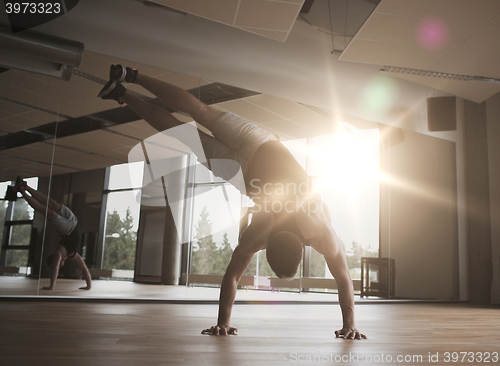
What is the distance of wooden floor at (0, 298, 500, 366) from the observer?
167 centimetres

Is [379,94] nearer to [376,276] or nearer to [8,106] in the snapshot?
[376,276]

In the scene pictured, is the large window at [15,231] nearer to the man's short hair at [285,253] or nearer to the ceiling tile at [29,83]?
the ceiling tile at [29,83]

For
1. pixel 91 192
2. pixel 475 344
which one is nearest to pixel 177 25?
pixel 91 192

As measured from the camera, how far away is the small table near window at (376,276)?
22.7 feet

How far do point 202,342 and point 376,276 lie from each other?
217 inches

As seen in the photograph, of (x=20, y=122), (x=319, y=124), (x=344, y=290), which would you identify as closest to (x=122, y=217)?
(x=20, y=122)

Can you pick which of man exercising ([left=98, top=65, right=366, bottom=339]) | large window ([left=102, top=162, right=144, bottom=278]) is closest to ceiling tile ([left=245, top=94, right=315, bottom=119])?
large window ([left=102, top=162, right=144, bottom=278])

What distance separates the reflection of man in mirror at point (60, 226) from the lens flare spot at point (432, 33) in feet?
14.1

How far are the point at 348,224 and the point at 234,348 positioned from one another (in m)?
5.15

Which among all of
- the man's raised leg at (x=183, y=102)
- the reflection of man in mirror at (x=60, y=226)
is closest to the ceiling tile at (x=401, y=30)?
the man's raised leg at (x=183, y=102)

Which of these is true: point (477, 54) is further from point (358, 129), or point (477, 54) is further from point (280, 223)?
point (280, 223)

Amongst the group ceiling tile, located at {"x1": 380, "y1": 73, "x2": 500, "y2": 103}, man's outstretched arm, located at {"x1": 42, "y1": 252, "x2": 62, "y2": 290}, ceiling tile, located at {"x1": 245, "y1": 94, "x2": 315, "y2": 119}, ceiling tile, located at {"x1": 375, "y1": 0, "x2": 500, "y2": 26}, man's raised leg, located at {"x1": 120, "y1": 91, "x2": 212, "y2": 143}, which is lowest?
man's outstretched arm, located at {"x1": 42, "y1": 252, "x2": 62, "y2": 290}

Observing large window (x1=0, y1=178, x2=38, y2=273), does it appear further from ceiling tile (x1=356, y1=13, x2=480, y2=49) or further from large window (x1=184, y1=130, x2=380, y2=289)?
Answer: ceiling tile (x1=356, y1=13, x2=480, y2=49)

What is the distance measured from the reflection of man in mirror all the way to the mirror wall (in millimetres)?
51
